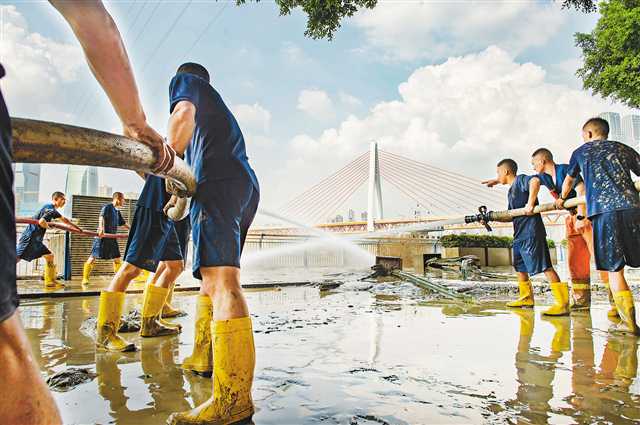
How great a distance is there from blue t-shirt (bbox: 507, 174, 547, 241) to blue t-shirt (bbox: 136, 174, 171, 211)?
4336 millimetres

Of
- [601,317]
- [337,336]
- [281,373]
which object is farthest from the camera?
[601,317]

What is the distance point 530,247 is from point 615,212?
4.74ft

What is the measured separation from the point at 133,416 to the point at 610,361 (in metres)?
2.96

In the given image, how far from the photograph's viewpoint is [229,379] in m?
1.86

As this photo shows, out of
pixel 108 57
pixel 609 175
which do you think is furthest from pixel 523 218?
pixel 108 57

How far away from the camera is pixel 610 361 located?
281 cm

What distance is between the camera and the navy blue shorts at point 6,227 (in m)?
0.87

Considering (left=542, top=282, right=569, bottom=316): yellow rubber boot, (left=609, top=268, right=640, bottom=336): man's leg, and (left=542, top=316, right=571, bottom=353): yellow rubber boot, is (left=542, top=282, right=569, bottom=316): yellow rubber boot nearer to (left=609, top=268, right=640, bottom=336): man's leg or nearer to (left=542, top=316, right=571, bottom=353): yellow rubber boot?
(left=542, top=316, right=571, bottom=353): yellow rubber boot

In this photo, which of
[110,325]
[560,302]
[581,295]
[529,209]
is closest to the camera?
[110,325]

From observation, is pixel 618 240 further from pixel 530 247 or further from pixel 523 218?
pixel 523 218

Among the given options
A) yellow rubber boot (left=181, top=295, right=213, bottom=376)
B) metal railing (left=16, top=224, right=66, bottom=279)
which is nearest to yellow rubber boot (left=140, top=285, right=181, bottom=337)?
yellow rubber boot (left=181, top=295, right=213, bottom=376)

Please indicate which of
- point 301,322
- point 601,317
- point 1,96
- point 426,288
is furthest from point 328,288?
point 1,96

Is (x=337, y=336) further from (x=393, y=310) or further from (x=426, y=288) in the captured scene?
(x=426, y=288)

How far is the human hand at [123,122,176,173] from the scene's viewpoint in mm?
1524
